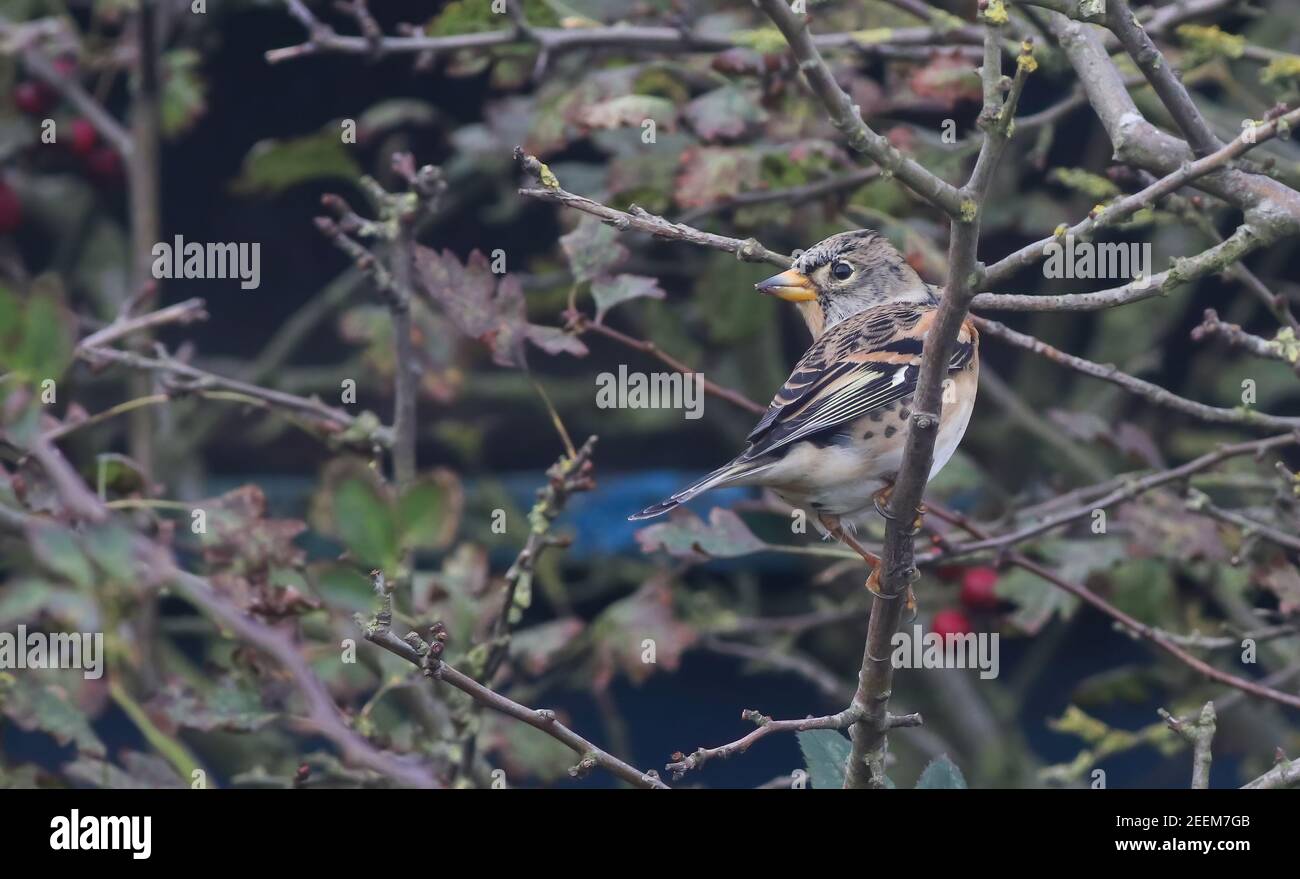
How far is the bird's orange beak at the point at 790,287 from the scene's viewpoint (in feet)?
6.09

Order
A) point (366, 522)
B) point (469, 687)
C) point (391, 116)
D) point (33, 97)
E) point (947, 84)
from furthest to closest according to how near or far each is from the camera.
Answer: point (33, 97) < point (391, 116) < point (947, 84) < point (366, 522) < point (469, 687)

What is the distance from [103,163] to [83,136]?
0.08 metres

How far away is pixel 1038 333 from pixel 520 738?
1.79 meters

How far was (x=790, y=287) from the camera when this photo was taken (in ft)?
6.24

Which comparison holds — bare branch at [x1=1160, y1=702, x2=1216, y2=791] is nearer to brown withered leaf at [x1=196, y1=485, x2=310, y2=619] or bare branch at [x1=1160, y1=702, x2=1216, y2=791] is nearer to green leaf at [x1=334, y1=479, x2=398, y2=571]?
green leaf at [x1=334, y1=479, x2=398, y2=571]

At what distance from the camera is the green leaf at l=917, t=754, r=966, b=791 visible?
1850 mm

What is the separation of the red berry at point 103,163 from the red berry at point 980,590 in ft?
7.50

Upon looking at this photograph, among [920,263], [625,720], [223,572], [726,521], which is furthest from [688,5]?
[625,720]

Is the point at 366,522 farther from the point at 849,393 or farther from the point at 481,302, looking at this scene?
the point at 849,393

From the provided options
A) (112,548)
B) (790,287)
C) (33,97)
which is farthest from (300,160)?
(790,287)

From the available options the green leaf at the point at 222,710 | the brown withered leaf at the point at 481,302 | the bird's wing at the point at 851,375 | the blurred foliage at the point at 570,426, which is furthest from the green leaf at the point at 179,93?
the bird's wing at the point at 851,375

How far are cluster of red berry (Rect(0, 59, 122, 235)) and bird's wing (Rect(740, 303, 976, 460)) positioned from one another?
228 cm

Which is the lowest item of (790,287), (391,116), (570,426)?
(790,287)
